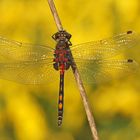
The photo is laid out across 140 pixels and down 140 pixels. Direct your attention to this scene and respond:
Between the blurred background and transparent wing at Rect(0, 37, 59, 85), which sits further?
the blurred background

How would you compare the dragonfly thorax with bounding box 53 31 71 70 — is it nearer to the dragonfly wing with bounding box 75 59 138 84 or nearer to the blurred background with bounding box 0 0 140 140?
the dragonfly wing with bounding box 75 59 138 84

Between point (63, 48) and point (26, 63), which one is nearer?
point (63, 48)

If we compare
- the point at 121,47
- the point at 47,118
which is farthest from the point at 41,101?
the point at 121,47

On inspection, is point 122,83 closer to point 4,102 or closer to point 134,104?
point 134,104

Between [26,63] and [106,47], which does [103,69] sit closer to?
[106,47]

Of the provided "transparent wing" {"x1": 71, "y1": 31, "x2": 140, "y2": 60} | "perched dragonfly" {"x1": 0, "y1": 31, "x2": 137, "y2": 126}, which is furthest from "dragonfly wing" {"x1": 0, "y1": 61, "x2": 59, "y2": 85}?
"transparent wing" {"x1": 71, "y1": 31, "x2": 140, "y2": 60}

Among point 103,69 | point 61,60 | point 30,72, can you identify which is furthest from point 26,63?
point 103,69
